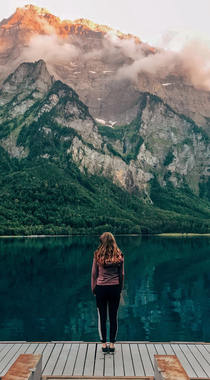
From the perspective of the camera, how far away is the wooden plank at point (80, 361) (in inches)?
468

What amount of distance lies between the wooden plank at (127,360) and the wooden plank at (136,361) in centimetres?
13

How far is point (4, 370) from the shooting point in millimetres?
12195

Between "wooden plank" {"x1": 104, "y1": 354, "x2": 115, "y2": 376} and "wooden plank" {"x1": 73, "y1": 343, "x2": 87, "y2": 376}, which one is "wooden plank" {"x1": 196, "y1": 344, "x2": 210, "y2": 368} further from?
"wooden plank" {"x1": 73, "y1": 343, "x2": 87, "y2": 376}

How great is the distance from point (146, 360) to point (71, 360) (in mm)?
2722

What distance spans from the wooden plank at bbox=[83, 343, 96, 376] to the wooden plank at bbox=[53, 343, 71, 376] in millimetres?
795

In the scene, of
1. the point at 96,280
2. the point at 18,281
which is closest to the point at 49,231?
the point at 18,281

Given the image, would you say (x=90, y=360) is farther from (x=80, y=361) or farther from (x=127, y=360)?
(x=127, y=360)

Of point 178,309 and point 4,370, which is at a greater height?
point 4,370

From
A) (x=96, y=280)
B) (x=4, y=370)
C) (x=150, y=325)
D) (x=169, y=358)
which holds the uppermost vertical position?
(x=96, y=280)

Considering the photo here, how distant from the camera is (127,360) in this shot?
1302 cm

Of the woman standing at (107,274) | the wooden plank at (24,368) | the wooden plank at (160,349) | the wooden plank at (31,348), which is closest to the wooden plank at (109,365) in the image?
the woman standing at (107,274)

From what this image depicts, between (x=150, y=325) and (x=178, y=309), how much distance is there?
6.62 m

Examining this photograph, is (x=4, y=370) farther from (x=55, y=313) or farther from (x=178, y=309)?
(x=178, y=309)

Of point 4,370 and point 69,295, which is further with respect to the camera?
point 69,295
